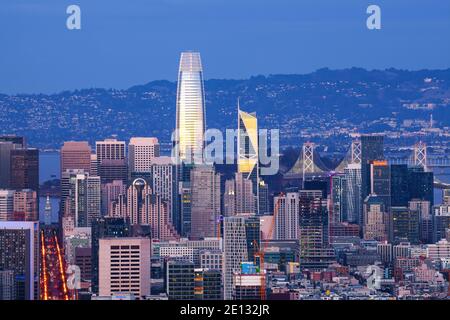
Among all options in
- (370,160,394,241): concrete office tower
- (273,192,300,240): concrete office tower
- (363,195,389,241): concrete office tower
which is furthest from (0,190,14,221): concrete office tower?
(370,160,394,241): concrete office tower

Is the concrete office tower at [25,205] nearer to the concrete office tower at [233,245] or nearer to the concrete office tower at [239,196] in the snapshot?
the concrete office tower at [233,245]

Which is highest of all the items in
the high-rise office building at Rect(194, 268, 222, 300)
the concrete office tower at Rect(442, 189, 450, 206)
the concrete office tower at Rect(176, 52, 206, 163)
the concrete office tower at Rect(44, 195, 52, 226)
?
the concrete office tower at Rect(176, 52, 206, 163)

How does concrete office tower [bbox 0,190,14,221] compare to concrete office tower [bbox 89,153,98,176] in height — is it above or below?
below

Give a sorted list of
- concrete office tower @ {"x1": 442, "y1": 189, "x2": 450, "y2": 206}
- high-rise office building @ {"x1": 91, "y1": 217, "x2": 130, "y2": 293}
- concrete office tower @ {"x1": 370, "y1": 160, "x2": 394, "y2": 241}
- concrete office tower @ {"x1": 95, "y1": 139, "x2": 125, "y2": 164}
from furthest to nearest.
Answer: concrete office tower @ {"x1": 370, "y1": 160, "x2": 394, "y2": 241}
concrete office tower @ {"x1": 442, "y1": 189, "x2": 450, "y2": 206}
concrete office tower @ {"x1": 95, "y1": 139, "x2": 125, "y2": 164}
high-rise office building @ {"x1": 91, "y1": 217, "x2": 130, "y2": 293}

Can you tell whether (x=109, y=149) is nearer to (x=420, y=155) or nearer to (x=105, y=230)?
(x=105, y=230)

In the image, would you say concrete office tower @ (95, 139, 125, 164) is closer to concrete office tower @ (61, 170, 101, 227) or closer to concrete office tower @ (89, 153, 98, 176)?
concrete office tower @ (89, 153, 98, 176)
